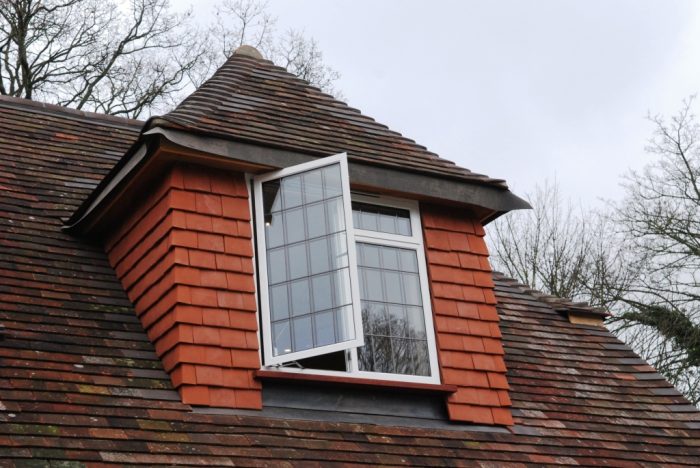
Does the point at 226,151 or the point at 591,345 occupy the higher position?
the point at 226,151

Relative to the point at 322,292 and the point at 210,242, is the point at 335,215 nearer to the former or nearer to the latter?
the point at 322,292

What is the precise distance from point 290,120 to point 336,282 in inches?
74.8

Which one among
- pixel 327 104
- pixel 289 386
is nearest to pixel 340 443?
pixel 289 386

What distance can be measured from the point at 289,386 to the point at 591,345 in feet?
11.9

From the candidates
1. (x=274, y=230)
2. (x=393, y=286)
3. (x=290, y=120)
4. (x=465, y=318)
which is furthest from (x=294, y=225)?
(x=465, y=318)

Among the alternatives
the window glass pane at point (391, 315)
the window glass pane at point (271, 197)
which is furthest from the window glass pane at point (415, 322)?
the window glass pane at point (271, 197)

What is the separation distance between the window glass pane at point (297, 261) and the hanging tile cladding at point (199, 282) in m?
0.28

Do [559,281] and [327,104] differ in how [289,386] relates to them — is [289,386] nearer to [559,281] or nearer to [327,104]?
[327,104]

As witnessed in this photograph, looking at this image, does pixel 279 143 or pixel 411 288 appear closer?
pixel 279 143

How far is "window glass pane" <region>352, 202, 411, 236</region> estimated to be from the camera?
25.4 ft

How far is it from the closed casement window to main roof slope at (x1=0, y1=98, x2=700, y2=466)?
52 cm

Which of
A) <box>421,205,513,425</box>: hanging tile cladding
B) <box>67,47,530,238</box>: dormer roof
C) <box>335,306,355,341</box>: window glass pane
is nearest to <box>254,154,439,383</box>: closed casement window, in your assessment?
<box>335,306,355,341</box>: window glass pane

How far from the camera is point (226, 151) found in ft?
23.4

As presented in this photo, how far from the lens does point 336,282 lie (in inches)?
277
